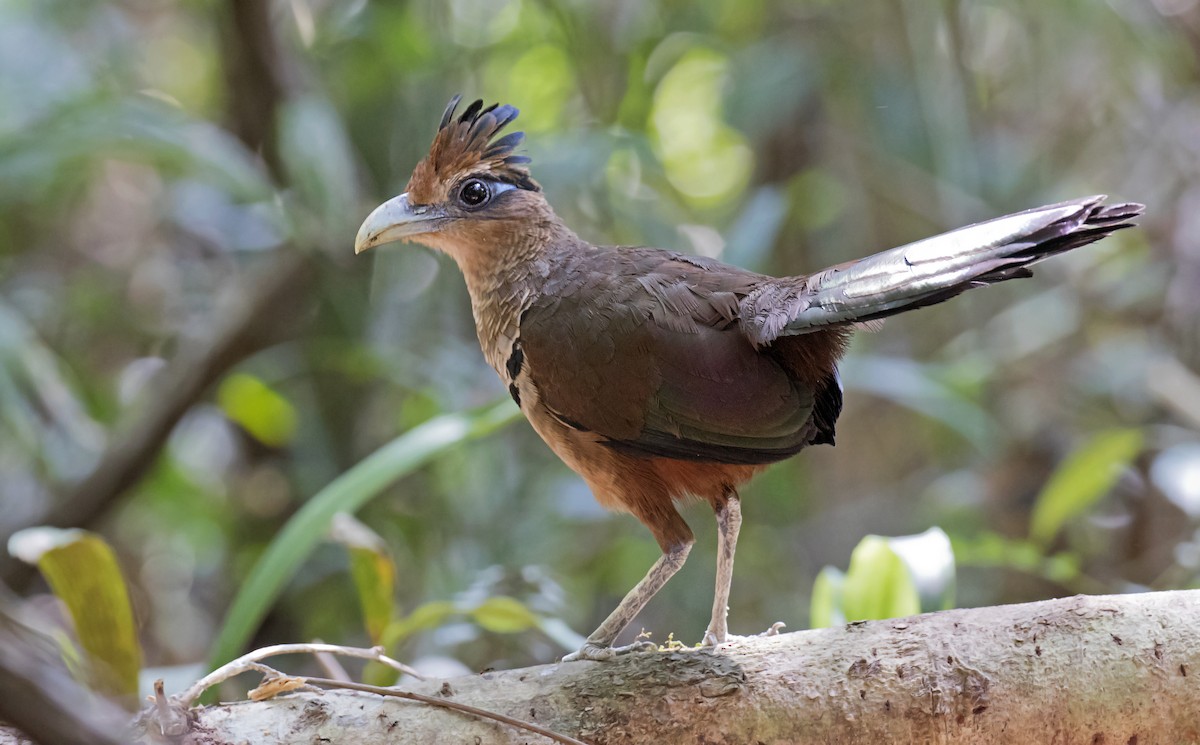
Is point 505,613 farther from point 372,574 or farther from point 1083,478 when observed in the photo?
point 1083,478

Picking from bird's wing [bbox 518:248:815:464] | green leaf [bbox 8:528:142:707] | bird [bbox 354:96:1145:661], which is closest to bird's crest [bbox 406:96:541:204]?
bird [bbox 354:96:1145:661]

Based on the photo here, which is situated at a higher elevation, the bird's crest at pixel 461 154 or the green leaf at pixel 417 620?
the bird's crest at pixel 461 154

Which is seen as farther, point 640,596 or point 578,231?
point 578,231

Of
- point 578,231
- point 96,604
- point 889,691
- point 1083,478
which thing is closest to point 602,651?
point 889,691

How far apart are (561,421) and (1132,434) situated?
6.48ft

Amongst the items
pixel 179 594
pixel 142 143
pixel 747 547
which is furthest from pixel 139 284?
pixel 747 547

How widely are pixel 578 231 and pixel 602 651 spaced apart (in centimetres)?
252

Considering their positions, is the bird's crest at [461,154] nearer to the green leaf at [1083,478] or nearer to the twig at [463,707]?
the twig at [463,707]

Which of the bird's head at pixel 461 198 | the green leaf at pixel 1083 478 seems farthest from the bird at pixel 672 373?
the green leaf at pixel 1083 478

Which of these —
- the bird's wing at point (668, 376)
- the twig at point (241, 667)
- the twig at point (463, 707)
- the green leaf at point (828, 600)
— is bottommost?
the twig at point (463, 707)

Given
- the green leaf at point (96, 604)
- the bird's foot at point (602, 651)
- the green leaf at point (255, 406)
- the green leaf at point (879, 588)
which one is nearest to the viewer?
the bird's foot at point (602, 651)

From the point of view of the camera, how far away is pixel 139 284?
4723 mm

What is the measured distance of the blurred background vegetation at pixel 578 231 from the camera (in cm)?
341

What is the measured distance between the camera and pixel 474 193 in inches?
89.5
